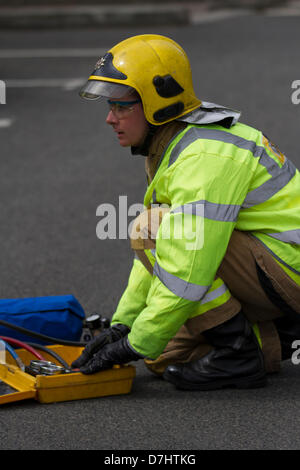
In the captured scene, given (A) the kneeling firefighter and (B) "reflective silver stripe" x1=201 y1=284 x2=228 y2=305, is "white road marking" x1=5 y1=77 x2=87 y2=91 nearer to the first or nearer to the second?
(A) the kneeling firefighter

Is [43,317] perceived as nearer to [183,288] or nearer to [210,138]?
[183,288]

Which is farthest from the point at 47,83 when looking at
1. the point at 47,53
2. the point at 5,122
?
the point at 47,53

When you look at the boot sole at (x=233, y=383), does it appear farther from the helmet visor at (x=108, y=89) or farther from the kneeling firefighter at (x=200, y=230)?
the helmet visor at (x=108, y=89)

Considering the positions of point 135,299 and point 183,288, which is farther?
point 135,299

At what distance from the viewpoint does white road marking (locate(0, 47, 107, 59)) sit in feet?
38.0

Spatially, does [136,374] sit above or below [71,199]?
below

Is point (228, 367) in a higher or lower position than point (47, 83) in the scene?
lower

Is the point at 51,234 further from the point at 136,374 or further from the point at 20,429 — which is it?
the point at 20,429

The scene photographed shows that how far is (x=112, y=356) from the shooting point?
10.6 ft

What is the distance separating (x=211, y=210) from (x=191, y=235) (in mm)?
111

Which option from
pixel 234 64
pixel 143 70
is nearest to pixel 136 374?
pixel 143 70

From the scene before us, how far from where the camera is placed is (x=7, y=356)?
338 centimetres

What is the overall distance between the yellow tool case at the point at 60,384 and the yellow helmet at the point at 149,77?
38.0 inches
